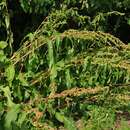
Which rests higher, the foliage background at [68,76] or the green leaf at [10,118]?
the green leaf at [10,118]

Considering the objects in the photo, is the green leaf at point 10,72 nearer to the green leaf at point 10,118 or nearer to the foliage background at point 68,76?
the foliage background at point 68,76

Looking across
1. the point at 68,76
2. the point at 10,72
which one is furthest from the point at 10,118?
the point at 68,76

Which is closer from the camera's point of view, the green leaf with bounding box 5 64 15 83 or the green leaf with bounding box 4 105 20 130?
the green leaf with bounding box 4 105 20 130

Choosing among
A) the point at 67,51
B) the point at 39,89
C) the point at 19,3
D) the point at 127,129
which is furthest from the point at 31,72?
the point at 19,3

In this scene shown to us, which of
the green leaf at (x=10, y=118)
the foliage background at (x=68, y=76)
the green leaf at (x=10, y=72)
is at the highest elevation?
the green leaf at (x=10, y=118)

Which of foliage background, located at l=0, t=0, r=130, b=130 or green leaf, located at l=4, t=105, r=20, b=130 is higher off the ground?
green leaf, located at l=4, t=105, r=20, b=130

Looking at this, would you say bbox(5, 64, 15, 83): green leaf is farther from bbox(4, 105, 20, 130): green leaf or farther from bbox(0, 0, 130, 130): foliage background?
bbox(4, 105, 20, 130): green leaf

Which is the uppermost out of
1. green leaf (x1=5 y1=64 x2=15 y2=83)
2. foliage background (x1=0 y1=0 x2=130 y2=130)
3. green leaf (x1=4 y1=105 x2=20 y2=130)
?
green leaf (x1=4 y1=105 x2=20 y2=130)

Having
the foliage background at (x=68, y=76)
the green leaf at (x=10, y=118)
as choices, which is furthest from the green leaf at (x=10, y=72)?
the green leaf at (x=10, y=118)

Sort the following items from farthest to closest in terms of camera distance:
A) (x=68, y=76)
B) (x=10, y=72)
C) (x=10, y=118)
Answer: (x=68, y=76), (x=10, y=72), (x=10, y=118)

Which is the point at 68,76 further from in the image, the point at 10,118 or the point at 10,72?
the point at 10,118

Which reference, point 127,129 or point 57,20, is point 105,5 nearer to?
point 57,20

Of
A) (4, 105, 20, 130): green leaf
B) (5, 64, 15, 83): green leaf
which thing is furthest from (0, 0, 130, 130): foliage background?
(4, 105, 20, 130): green leaf

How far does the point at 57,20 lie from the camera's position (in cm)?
376
